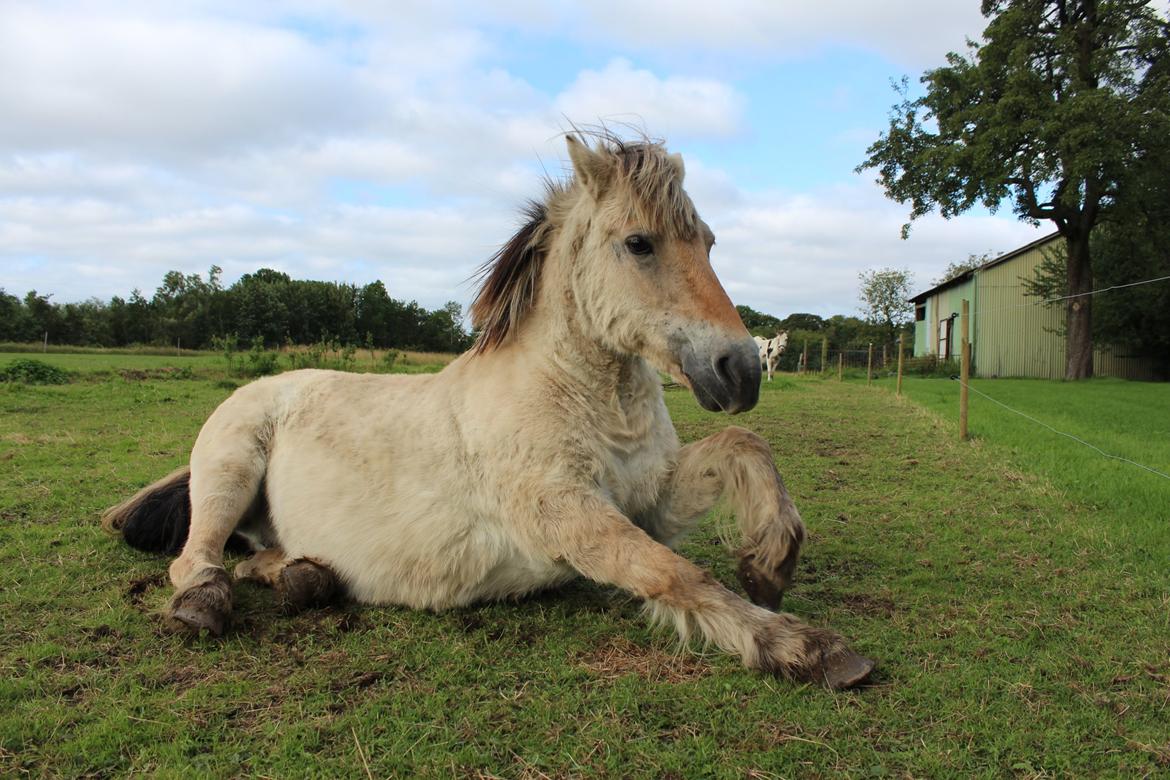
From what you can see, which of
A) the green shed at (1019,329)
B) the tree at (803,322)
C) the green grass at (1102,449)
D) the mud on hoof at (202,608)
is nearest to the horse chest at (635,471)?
the mud on hoof at (202,608)

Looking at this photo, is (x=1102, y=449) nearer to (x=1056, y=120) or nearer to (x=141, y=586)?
(x=141, y=586)

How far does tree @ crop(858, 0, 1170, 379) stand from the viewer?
2405 centimetres

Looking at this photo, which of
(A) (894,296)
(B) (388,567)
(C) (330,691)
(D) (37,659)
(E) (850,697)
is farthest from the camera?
(A) (894,296)

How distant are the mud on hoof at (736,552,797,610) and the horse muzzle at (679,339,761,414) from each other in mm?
660

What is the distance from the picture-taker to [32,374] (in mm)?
15250

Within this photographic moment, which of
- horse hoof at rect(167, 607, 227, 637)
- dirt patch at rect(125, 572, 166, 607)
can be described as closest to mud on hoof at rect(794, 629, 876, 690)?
horse hoof at rect(167, 607, 227, 637)

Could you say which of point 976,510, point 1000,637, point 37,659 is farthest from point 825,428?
point 37,659

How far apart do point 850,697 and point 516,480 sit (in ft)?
4.81

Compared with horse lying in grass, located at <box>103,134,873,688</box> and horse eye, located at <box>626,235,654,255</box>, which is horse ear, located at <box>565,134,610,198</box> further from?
horse eye, located at <box>626,235,654,255</box>

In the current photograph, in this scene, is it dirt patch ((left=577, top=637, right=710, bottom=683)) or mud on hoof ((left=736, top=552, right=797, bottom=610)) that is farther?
mud on hoof ((left=736, top=552, right=797, bottom=610))

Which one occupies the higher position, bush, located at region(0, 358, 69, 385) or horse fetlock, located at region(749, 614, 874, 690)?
bush, located at region(0, 358, 69, 385)

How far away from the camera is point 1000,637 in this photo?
2.82 metres

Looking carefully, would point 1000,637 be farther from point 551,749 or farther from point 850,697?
point 551,749

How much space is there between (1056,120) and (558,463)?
2824cm
